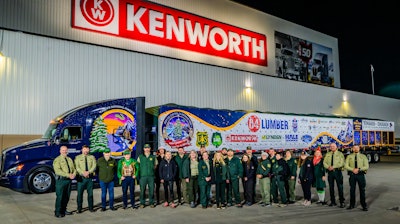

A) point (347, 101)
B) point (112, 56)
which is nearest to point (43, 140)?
point (112, 56)

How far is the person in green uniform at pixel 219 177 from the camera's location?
31.6 ft

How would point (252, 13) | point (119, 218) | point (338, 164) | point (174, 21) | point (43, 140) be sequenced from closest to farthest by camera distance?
point (119, 218), point (338, 164), point (43, 140), point (174, 21), point (252, 13)

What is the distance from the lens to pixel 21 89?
15633 mm

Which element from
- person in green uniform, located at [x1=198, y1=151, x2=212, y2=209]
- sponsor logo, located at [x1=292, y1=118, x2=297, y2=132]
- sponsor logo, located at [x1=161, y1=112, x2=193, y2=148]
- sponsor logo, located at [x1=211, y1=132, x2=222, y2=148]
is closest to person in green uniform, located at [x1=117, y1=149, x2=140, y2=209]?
person in green uniform, located at [x1=198, y1=151, x2=212, y2=209]

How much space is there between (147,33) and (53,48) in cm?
775

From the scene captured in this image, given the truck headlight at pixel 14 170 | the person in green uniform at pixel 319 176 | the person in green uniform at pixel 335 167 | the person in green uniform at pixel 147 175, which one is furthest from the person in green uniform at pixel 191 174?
the truck headlight at pixel 14 170

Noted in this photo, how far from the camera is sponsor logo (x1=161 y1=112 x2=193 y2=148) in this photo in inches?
588

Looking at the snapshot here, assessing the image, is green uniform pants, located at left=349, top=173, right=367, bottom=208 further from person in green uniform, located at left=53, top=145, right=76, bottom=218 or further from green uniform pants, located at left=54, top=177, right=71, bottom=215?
green uniform pants, located at left=54, top=177, right=71, bottom=215

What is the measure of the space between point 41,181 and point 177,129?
6.16m

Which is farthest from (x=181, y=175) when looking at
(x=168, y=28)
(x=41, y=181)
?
(x=168, y=28)

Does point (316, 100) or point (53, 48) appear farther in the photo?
point (316, 100)

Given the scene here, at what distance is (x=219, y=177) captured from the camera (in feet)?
31.8

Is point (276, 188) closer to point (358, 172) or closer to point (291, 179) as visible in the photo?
point (291, 179)

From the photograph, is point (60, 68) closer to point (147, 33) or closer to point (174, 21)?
point (147, 33)
